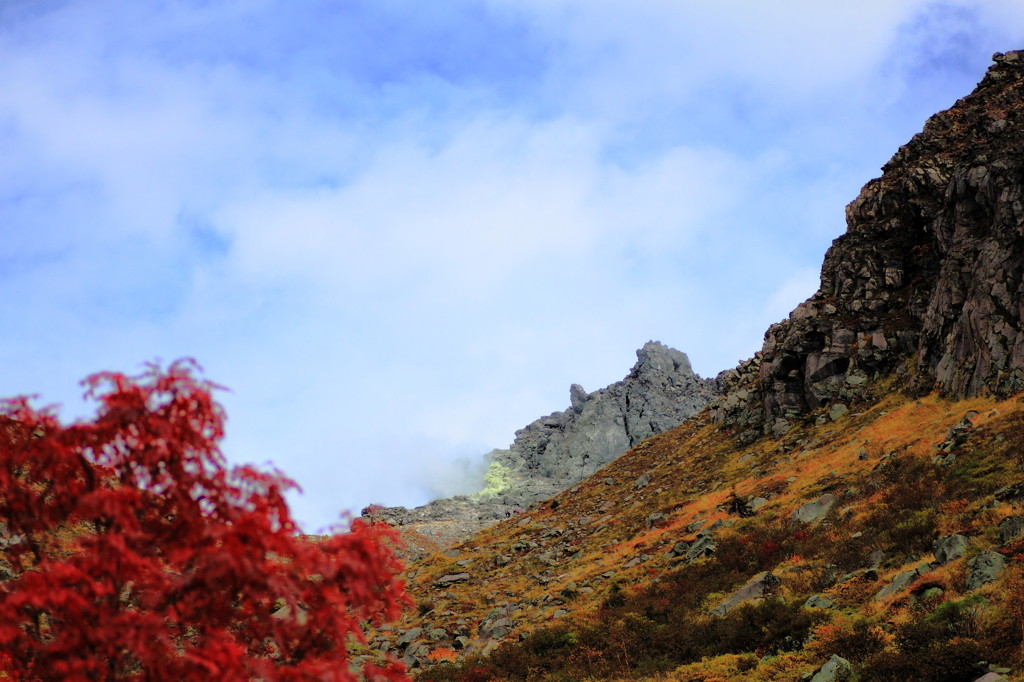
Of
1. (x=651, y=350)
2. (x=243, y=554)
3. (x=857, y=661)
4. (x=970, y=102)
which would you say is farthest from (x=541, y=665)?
(x=651, y=350)

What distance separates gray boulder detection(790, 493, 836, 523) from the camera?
26805 millimetres

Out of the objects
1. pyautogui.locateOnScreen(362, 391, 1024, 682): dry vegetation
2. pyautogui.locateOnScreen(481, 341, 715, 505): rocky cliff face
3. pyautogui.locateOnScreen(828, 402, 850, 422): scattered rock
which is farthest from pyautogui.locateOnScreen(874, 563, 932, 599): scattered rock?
pyautogui.locateOnScreen(481, 341, 715, 505): rocky cliff face

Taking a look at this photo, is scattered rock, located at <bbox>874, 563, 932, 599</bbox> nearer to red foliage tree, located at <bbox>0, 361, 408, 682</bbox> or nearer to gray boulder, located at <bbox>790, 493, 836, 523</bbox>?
gray boulder, located at <bbox>790, 493, 836, 523</bbox>

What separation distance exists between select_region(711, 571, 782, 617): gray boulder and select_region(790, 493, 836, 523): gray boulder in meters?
6.25

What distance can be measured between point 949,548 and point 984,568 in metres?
2.21

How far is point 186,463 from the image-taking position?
7375 millimetres

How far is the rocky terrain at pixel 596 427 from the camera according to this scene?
109963 millimetres

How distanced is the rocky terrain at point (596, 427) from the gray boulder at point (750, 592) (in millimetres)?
74530

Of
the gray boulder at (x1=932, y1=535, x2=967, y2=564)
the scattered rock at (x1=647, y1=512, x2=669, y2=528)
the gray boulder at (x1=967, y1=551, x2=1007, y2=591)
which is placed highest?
the scattered rock at (x1=647, y1=512, x2=669, y2=528)

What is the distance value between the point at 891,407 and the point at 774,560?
19.6 metres

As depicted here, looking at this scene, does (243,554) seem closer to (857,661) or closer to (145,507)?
(145,507)

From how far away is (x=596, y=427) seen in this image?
11731 centimetres

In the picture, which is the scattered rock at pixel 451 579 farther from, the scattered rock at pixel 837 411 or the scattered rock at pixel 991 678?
the scattered rock at pixel 991 678

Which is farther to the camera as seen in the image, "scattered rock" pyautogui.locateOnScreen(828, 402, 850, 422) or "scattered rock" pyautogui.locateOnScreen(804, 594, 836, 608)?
"scattered rock" pyautogui.locateOnScreen(828, 402, 850, 422)
